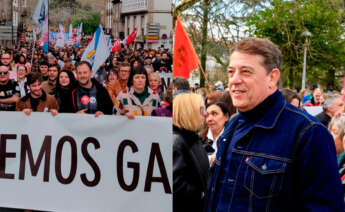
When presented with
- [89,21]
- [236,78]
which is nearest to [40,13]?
[89,21]

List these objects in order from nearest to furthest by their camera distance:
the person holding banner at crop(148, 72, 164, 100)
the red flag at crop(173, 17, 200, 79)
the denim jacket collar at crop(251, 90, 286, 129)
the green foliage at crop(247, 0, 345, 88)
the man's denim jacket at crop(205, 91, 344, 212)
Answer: the man's denim jacket at crop(205, 91, 344, 212)
the denim jacket collar at crop(251, 90, 286, 129)
the person holding banner at crop(148, 72, 164, 100)
the red flag at crop(173, 17, 200, 79)
the green foliage at crop(247, 0, 345, 88)

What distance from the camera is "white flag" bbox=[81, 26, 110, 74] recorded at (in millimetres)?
2623

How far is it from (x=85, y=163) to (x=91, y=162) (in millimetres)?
40

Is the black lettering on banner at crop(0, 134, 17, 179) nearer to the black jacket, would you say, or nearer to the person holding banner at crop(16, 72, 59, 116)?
the person holding banner at crop(16, 72, 59, 116)

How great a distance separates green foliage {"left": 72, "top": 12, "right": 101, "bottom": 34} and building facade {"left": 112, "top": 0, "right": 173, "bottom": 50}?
0.11 meters

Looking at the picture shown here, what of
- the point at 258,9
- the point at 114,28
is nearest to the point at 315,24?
the point at 258,9

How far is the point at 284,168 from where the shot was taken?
1728mm

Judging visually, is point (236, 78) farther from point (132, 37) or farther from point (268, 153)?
point (132, 37)

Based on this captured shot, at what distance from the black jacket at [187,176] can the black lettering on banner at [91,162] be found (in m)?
0.46

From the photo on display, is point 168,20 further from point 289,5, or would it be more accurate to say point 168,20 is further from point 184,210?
point 289,5

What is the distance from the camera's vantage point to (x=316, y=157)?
1698 millimetres

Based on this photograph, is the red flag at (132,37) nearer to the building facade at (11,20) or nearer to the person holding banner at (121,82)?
the person holding banner at (121,82)

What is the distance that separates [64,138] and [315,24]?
21925 mm

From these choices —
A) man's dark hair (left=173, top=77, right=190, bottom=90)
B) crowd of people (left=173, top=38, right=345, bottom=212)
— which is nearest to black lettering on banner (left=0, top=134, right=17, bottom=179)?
crowd of people (left=173, top=38, right=345, bottom=212)
